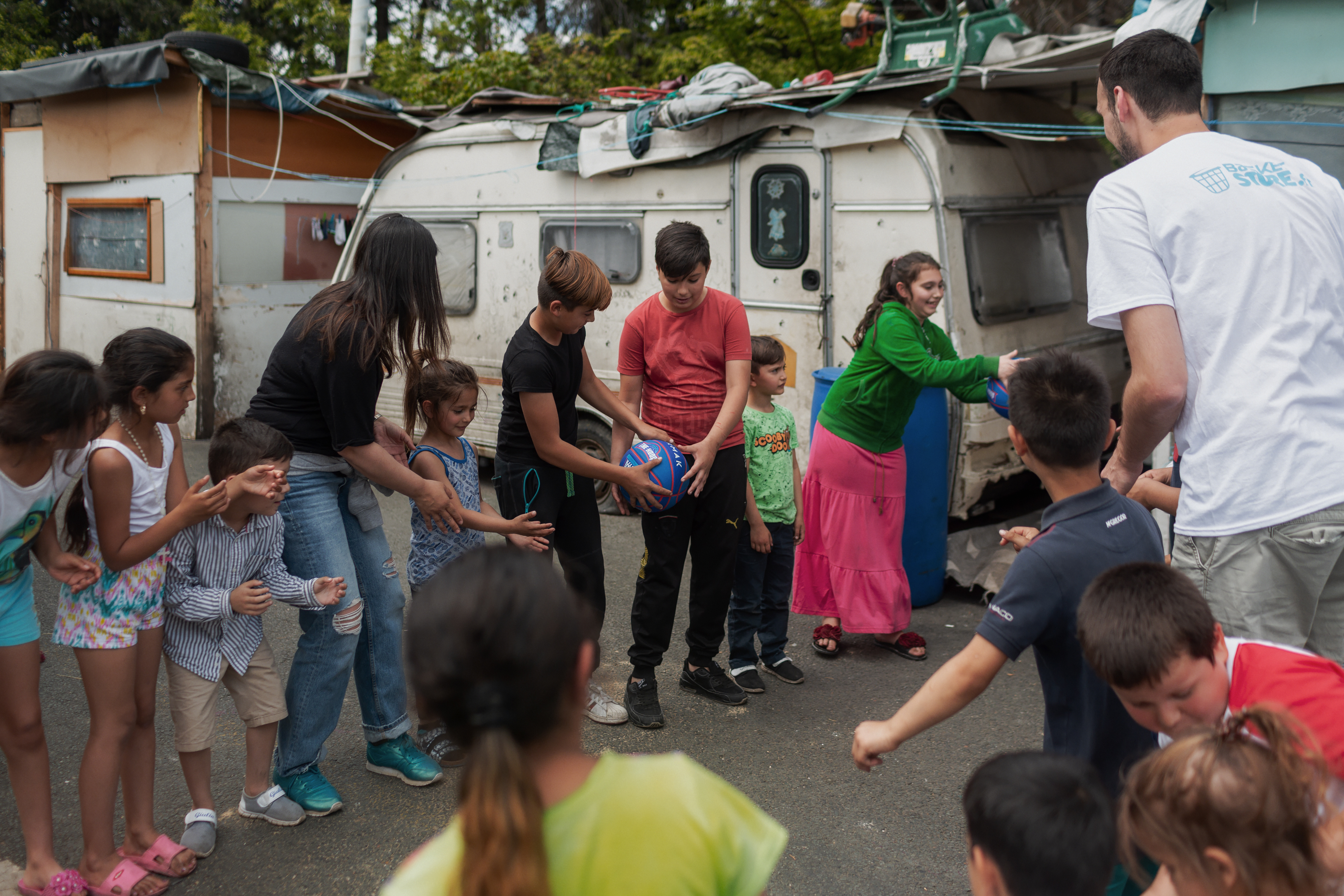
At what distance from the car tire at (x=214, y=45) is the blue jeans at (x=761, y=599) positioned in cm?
751

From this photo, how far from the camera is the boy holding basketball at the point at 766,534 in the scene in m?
4.61

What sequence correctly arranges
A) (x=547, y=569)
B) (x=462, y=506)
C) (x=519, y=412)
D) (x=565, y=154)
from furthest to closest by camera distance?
(x=565, y=154) < (x=519, y=412) < (x=462, y=506) < (x=547, y=569)

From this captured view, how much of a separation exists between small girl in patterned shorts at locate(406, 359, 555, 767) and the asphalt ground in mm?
Answer: 533

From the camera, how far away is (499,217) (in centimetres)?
798

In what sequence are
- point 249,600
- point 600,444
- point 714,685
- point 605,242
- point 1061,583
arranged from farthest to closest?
point 600,444 < point 605,242 < point 714,685 < point 249,600 < point 1061,583

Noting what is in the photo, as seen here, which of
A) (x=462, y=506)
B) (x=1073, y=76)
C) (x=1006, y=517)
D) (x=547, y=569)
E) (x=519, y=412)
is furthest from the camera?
(x=1006, y=517)

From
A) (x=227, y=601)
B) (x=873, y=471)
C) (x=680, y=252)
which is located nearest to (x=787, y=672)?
(x=873, y=471)

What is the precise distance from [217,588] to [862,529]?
9.45ft

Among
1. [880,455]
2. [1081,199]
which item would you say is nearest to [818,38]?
[1081,199]

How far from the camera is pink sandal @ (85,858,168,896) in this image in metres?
2.97

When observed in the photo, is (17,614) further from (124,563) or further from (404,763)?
(404,763)

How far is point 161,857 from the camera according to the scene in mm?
3129

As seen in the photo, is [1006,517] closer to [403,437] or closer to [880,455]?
[880,455]

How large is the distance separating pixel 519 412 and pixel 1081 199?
4863mm
